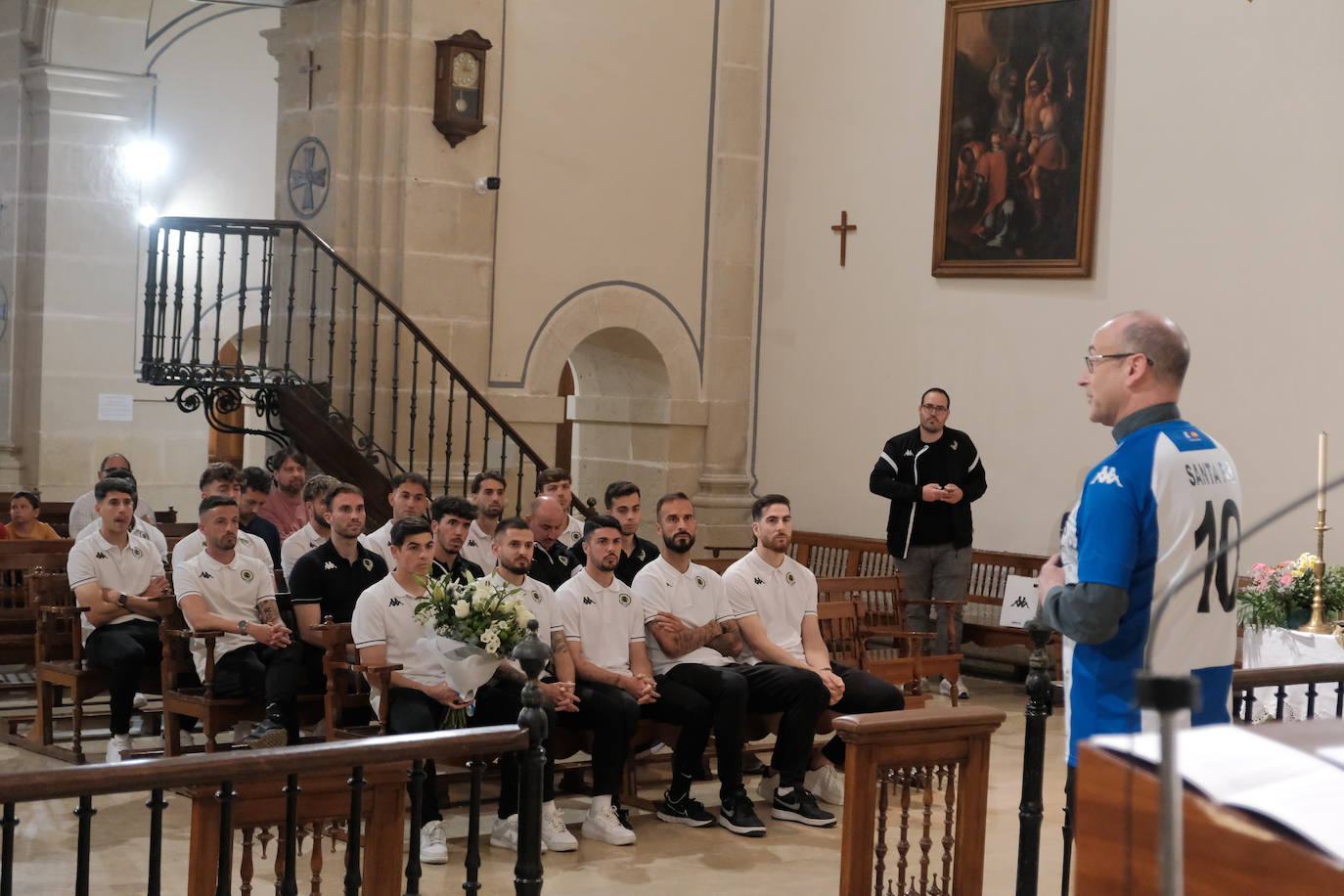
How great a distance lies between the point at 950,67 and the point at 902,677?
4.44m

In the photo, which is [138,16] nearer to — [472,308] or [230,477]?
[472,308]

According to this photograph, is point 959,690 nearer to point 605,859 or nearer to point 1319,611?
point 1319,611

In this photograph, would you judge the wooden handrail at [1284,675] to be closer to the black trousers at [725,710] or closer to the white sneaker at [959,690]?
the black trousers at [725,710]

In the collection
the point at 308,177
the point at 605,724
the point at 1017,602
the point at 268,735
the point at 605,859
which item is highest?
the point at 308,177

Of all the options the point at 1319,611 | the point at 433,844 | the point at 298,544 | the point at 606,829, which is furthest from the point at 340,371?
the point at 1319,611

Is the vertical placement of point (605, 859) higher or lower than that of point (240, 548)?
lower

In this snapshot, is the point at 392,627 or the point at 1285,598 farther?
the point at 1285,598

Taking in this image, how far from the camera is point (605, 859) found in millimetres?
5363

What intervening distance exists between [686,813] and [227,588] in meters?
2.00

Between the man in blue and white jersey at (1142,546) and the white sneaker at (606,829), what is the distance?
2702 mm

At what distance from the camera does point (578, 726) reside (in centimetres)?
579

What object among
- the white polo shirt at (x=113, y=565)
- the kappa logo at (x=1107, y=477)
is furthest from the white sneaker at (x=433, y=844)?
the kappa logo at (x=1107, y=477)

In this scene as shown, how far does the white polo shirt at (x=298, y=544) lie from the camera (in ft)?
24.0

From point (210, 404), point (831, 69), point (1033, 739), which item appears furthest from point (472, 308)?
point (1033, 739)
